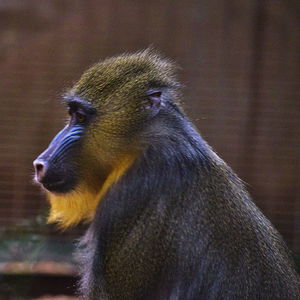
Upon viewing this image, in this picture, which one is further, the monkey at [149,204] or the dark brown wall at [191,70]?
the dark brown wall at [191,70]

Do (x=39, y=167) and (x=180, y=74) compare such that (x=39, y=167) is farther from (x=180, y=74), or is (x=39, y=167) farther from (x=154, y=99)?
(x=180, y=74)

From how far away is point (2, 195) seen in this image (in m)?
8.66

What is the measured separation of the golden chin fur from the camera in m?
5.29

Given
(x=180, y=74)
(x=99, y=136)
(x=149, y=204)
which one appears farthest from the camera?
(x=180, y=74)

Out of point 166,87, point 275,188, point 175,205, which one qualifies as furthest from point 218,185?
point 275,188

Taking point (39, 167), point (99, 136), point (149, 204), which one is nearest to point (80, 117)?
point (99, 136)

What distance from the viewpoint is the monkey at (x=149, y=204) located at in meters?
5.15

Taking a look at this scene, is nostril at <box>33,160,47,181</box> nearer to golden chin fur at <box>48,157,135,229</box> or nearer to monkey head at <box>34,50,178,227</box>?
monkey head at <box>34,50,178,227</box>

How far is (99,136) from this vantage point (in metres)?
5.30

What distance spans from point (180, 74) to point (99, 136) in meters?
3.41

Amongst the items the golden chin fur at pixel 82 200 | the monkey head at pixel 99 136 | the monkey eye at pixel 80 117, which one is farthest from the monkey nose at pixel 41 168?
the monkey eye at pixel 80 117

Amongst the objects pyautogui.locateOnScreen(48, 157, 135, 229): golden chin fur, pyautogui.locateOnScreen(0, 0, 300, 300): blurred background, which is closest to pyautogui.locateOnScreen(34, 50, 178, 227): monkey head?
pyautogui.locateOnScreen(48, 157, 135, 229): golden chin fur

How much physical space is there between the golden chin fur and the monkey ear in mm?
322

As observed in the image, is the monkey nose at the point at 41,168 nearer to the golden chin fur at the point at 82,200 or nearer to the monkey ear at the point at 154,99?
the golden chin fur at the point at 82,200
